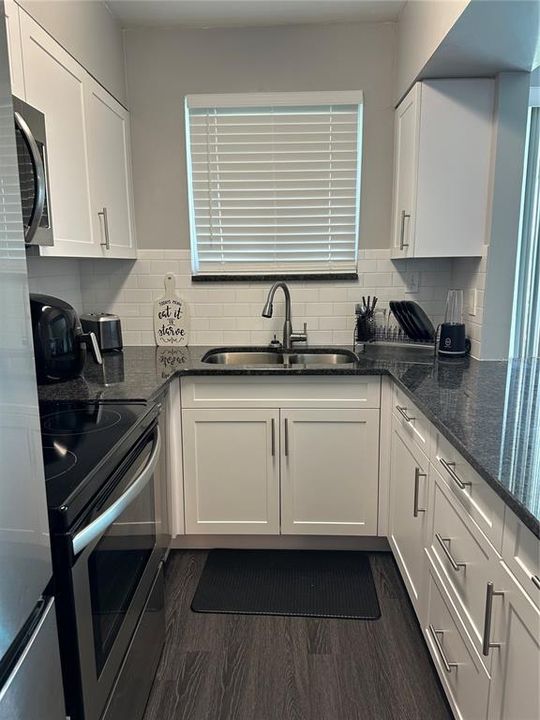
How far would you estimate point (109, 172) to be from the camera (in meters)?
2.36

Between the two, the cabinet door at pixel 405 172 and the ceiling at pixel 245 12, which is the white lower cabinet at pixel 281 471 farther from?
the ceiling at pixel 245 12

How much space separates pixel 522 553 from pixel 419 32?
6.80 feet

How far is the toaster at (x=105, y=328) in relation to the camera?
2.58 m

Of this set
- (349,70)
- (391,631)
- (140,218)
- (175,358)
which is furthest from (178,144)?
(391,631)

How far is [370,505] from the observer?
2326 mm

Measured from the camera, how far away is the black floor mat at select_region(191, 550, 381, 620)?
203cm

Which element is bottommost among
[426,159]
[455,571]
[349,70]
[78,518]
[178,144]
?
[455,571]

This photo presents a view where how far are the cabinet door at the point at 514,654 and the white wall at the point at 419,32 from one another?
5.29ft

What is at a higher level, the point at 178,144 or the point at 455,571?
the point at 178,144

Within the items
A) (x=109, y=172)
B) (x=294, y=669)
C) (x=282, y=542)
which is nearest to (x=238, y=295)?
(x=109, y=172)

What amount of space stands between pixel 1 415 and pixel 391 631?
5.68ft

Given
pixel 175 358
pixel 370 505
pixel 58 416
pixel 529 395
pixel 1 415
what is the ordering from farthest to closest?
pixel 175 358
pixel 370 505
pixel 529 395
pixel 58 416
pixel 1 415

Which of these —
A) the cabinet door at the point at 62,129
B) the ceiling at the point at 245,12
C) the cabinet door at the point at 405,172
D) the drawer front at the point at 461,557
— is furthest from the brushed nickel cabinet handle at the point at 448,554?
the ceiling at the point at 245,12

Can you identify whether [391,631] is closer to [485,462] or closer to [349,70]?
[485,462]
